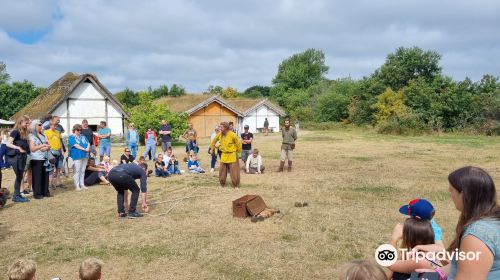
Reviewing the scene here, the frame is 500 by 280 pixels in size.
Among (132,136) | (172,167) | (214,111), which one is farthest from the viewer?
(214,111)

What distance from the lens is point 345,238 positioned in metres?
6.56

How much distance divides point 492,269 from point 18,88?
165ft

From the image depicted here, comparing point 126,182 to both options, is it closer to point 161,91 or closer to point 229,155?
point 229,155

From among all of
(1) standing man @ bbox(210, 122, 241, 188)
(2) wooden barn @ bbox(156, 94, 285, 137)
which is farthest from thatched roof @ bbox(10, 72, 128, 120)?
(1) standing man @ bbox(210, 122, 241, 188)

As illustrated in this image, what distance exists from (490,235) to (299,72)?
7744 cm

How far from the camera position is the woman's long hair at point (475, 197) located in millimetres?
2377

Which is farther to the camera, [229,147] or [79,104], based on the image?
[79,104]

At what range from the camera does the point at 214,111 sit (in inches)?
1478

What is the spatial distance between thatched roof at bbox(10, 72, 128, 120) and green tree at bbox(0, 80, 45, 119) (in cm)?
1679

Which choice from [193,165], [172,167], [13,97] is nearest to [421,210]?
[172,167]

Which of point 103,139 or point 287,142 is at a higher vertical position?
point 103,139

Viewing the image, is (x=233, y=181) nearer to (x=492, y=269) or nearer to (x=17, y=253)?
(x=17, y=253)

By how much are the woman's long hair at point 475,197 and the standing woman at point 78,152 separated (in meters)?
9.86

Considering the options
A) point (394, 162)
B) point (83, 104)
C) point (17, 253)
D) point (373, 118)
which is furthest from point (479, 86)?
point (17, 253)
